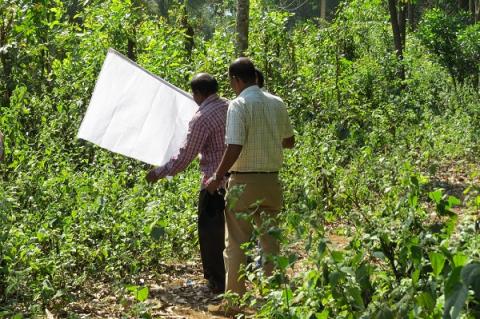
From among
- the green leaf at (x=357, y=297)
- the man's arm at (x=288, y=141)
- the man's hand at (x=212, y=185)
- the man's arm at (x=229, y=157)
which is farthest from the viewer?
the man's arm at (x=288, y=141)

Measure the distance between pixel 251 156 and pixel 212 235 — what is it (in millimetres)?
1065

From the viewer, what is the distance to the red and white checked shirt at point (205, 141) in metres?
6.20

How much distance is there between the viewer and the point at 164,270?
285 inches

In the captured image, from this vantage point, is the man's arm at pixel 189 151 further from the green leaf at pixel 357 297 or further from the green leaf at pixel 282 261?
the green leaf at pixel 357 297

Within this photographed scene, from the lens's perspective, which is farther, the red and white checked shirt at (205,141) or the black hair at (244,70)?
the red and white checked shirt at (205,141)

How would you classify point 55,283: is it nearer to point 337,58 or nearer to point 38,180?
point 38,180

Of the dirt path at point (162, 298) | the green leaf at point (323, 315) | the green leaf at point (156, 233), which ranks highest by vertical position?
the green leaf at point (156, 233)

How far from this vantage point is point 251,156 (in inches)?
227

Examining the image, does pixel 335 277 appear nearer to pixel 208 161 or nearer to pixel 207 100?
pixel 208 161

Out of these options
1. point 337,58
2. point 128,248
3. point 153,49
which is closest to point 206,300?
point 128,248

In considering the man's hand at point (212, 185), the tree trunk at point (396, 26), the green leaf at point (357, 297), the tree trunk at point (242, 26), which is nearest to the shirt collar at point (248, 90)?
the man's hand at point (212, 185)

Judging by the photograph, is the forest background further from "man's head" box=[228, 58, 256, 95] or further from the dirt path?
"man's head" box=[228, 58, 256, 95]

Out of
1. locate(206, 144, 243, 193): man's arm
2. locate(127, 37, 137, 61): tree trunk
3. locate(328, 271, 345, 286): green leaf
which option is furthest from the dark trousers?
locate(127, 37, 137, 61): tree trunk

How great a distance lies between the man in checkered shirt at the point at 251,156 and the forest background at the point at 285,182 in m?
0.18
